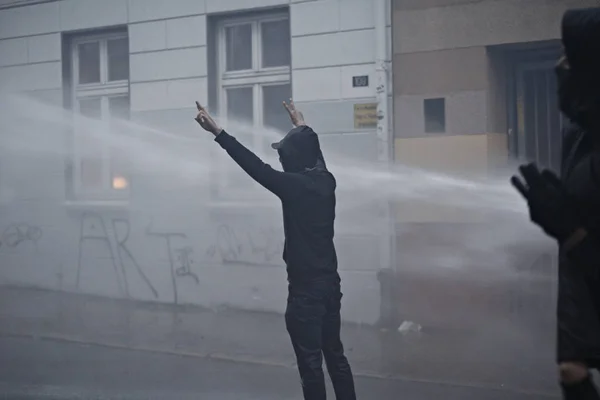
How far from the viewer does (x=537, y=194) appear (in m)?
2.66

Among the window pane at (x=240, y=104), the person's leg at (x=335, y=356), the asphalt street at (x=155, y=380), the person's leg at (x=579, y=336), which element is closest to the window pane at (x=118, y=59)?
the window pane at (x=240, y=104)

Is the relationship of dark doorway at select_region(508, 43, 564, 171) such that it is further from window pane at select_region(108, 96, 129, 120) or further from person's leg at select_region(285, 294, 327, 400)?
window pane at select_region(108, 96, 129, 120)

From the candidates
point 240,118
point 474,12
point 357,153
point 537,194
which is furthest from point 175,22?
point 537,194

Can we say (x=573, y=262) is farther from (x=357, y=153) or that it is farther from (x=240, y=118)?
(x=240, y=118)

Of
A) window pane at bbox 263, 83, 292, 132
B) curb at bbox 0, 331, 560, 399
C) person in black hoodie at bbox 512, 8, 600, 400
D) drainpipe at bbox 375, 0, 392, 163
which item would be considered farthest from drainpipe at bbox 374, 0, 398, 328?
person in black hoodie at bbox 512, 8, 600, 400

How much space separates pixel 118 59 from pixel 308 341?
649 cm

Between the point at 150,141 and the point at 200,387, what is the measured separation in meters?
4.32

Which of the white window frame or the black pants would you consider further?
the white window frame

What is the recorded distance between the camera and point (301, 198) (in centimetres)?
487

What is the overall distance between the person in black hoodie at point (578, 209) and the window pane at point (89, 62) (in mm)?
8460

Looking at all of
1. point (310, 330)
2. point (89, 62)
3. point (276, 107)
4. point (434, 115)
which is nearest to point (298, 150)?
point (310, 330)

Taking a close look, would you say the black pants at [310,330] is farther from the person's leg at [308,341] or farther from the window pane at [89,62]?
the window pane at [89,62]

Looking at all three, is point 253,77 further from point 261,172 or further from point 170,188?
point 261,172

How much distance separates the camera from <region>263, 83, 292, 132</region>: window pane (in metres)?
9.38
